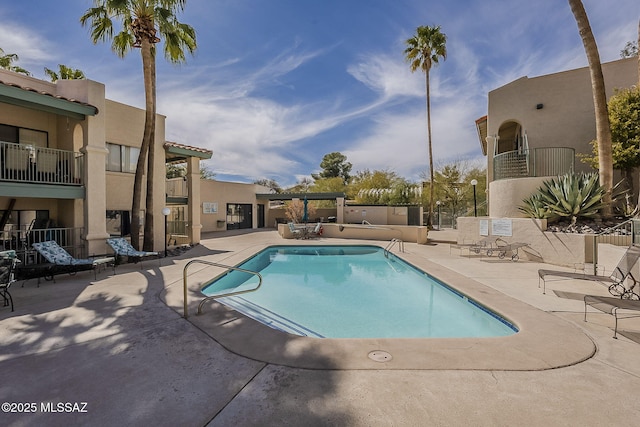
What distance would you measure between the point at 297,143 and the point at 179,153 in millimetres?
27714

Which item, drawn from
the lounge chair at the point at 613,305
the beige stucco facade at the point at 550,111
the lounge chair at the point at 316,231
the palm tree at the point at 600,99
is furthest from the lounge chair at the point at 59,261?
the palm tree at the point at 600,99

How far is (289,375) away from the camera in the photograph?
3.21 meters

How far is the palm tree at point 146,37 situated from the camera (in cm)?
1014

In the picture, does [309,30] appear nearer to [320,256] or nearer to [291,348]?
[320,256]

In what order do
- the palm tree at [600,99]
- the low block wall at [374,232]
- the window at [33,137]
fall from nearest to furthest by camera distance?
the palm tree at [600,99]
the window at [33,137]
the low block wall at [374,232]

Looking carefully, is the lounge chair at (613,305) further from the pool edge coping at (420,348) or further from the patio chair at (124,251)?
the patio chair at (124,251)

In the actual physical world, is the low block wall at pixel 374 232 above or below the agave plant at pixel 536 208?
below

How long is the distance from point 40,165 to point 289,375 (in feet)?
37.6

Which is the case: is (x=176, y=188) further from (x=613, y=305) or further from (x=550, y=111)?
(x=550, y=111)

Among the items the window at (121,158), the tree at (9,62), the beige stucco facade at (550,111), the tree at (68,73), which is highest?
the tree at (9,62)

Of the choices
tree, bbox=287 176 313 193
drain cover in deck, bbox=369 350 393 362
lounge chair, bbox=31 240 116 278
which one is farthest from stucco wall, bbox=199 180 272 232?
tree, bbox=287 176 313 193

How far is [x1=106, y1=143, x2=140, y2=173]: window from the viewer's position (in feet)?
38.4

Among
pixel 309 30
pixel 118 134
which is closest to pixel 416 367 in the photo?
pixel 118 134

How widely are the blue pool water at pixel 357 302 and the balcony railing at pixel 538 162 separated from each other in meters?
6.47
